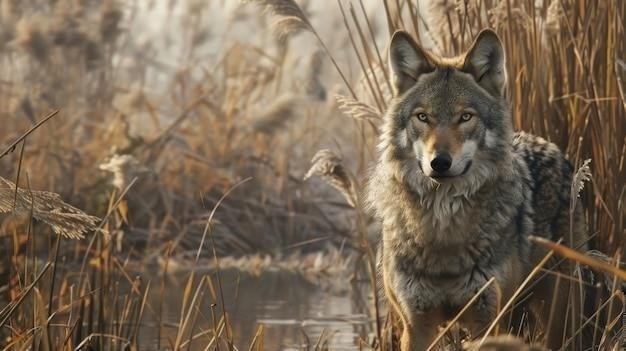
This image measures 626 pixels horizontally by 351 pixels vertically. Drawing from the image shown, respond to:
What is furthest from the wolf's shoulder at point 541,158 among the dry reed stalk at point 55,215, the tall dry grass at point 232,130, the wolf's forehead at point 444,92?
the dry reed stalk at point 55,215

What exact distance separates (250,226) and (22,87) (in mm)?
2720

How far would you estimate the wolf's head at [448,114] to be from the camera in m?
5.03

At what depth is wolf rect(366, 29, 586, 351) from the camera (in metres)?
5.16

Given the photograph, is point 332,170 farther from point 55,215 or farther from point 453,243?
point 55,215

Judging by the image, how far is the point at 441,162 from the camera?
16.1 ft

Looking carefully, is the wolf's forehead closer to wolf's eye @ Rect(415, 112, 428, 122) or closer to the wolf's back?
wolf's eye @ Rect(415, 112, 428, 122)

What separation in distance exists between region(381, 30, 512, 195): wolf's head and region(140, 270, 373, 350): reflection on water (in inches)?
52.3

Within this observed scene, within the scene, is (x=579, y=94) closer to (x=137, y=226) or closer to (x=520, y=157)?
(x=520, y=157)

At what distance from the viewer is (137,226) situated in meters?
10.4

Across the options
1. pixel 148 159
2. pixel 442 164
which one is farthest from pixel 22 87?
pixel 442 164

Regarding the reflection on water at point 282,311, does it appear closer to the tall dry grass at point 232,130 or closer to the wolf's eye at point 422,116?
the tall dry grass at point 232,130

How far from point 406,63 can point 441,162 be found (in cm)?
76

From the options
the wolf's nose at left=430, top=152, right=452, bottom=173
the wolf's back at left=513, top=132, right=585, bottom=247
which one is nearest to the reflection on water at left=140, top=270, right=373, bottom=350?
the wolf's back at left=513, top=132, right=585, bottom=247

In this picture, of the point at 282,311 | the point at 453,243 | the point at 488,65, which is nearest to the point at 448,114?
the point at 488,65
